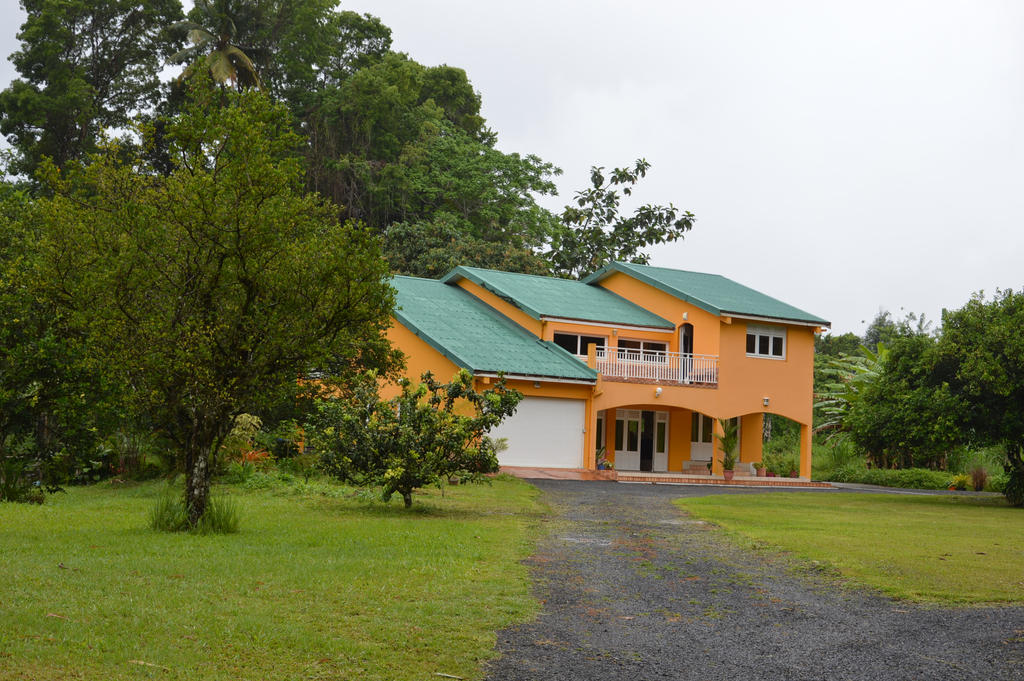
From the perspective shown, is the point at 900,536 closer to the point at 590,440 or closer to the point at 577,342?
the point at 590,440

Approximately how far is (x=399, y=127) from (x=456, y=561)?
133 ft

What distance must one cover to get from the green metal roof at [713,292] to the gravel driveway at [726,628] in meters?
21.3

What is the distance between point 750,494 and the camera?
25.0 meters

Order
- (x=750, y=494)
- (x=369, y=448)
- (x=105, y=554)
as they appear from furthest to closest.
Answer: (x=750, y=494), (x=369, y=448), (x=105, y=554)

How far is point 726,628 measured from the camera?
8.05m

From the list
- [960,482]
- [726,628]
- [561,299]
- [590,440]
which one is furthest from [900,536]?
[561,299]

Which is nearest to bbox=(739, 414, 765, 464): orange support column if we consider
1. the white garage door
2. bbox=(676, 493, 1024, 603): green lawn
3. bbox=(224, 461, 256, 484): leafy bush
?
the white garage door

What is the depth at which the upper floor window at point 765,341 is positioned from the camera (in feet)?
110

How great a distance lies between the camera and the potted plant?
31.2 metres

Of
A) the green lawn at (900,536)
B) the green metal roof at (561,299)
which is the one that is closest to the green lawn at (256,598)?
the green lawn at (900,536)

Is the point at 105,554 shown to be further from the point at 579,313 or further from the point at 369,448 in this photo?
the point at 579,313

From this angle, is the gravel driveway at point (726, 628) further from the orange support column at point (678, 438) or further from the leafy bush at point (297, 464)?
the orange support column at point (678, 438)

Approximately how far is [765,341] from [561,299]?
6.87 m

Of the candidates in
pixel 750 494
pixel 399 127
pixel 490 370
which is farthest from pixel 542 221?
pixel 750 494
